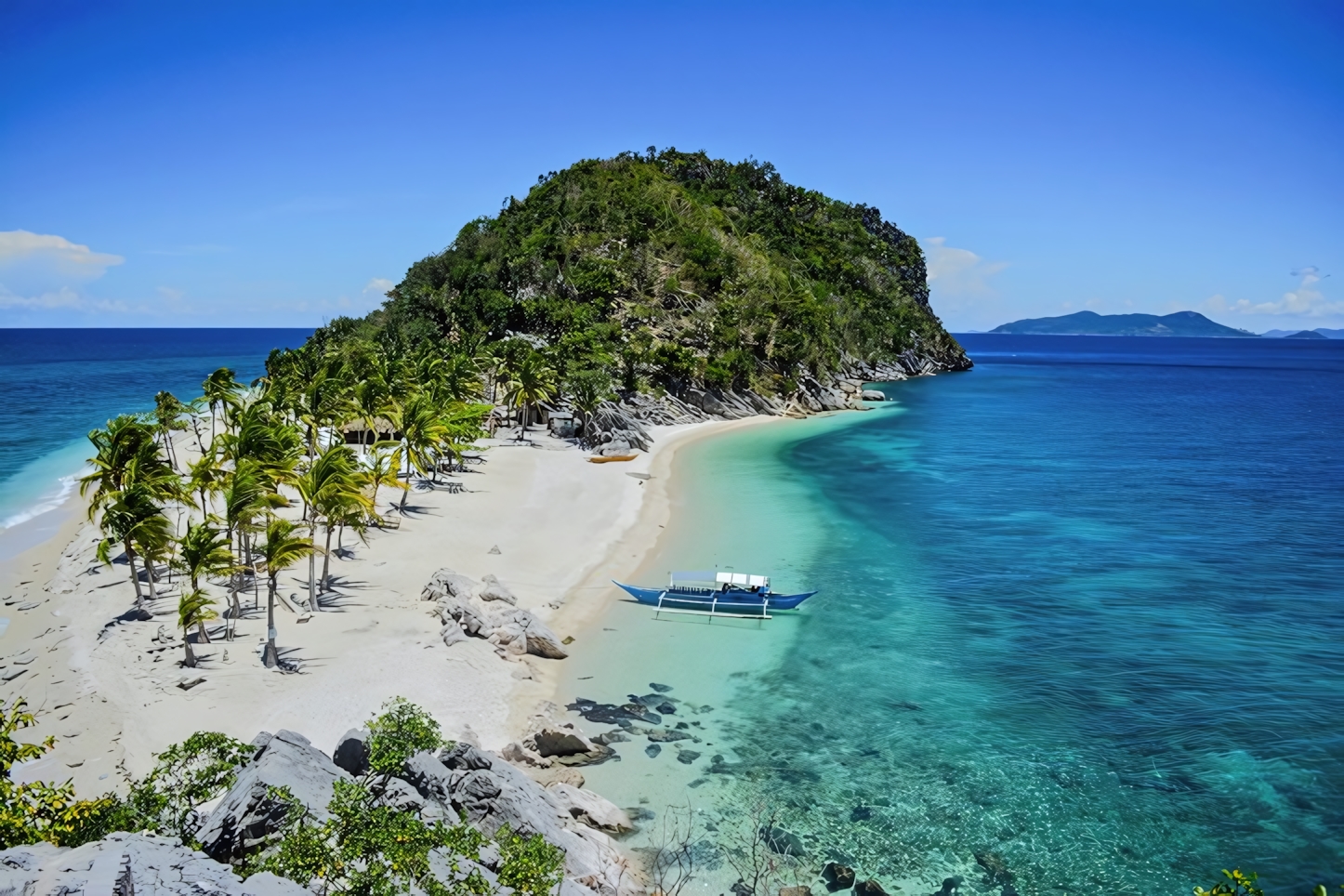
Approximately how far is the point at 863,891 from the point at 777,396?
247ft

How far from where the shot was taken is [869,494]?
51.8m

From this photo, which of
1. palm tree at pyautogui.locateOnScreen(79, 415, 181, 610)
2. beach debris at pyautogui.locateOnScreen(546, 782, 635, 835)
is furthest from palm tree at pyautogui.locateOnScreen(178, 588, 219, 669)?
beach debris at pyautogui.locateOnScreen(546, 782, 635, 835)

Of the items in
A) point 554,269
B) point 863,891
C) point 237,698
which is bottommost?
point 863,891

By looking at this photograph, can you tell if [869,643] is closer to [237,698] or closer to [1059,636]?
[1059,636]

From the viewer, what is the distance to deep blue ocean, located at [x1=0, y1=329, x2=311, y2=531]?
51500 mm

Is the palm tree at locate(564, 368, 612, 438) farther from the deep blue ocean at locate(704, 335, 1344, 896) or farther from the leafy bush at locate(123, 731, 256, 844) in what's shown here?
the leafy bush at locate(123, 731, 256, 844)

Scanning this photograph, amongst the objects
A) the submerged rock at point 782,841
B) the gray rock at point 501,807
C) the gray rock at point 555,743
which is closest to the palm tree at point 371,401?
the gray rock at point 555,743

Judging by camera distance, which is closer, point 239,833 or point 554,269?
point 239,833

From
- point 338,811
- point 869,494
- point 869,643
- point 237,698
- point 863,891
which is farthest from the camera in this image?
point 869,494

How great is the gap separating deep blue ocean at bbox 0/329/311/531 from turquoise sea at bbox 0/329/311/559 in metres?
0.07

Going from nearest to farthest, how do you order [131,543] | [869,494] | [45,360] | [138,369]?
[131,543] < [869,494] < [138,369] < [45,360]

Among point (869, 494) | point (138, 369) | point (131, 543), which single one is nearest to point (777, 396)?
point (869, 494)

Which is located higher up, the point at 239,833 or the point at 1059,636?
the point at 239,833

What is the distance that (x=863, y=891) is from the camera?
16.0 meters
